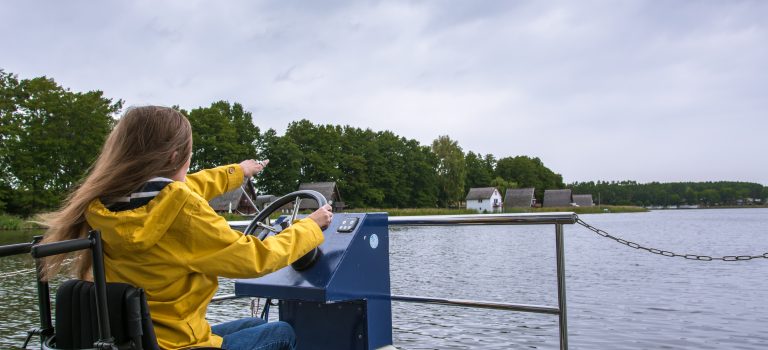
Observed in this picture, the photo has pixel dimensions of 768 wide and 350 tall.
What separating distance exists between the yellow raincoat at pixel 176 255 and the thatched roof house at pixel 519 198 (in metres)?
105

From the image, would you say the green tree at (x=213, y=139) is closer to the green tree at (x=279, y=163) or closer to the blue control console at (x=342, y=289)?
the green tree at (x=279, y=163)

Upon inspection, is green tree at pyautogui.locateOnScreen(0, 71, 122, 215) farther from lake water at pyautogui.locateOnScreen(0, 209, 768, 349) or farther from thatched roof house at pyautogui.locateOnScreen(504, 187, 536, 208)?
thatched roof house at pyautogui.locateOnScreen(504, 187, 536, 208)

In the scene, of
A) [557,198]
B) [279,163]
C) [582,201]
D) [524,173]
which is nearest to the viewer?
[279,163]

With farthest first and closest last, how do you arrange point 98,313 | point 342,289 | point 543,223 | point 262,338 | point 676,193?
point 676,193 < point 543,223 < point 342,289 < point 262,338 < point 98,313

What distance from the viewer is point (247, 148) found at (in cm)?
6462

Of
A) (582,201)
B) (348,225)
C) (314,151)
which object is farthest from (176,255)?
(582,201)

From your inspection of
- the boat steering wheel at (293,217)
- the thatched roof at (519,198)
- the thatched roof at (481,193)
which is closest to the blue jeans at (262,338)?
the boat steering wheel at (293,217)

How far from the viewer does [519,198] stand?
349 ft

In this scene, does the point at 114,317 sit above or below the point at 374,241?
below

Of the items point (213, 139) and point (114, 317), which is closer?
point (114, 317)

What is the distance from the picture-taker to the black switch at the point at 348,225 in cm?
269

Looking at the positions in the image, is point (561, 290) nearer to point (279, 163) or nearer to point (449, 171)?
point (279, 163)

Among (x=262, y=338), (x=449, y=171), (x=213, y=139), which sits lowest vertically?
(x=262, y=338)

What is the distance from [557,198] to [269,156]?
6137 centimetres
